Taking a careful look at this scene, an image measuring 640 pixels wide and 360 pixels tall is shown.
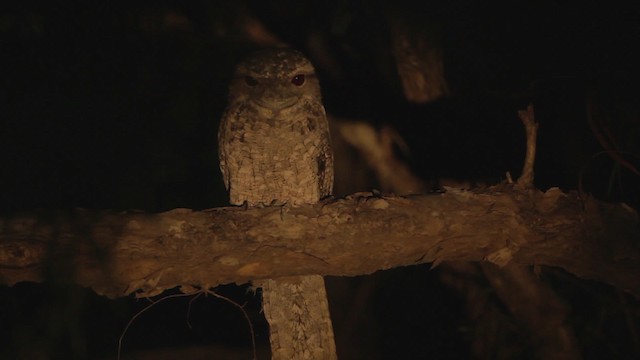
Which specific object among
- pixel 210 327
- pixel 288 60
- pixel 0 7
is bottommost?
pixel 210 327

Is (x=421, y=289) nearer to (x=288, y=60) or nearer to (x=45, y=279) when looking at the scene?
(x=288, y=60)

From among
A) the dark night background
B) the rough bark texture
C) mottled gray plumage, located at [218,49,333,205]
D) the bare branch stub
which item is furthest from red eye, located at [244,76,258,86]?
the bare branch stub

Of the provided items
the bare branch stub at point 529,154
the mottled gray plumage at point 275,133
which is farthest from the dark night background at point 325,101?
the bare branch stub at point 529,154

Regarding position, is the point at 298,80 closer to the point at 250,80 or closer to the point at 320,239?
the point at 250,80

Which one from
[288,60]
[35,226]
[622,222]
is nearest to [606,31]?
[622,222]

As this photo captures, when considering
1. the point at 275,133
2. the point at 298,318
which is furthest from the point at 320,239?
the point at 275,133

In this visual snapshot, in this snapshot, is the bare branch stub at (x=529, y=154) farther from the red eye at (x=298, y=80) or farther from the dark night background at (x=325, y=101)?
the red eye at (x=298, y=80)

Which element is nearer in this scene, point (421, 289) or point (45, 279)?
point (45, 279)
